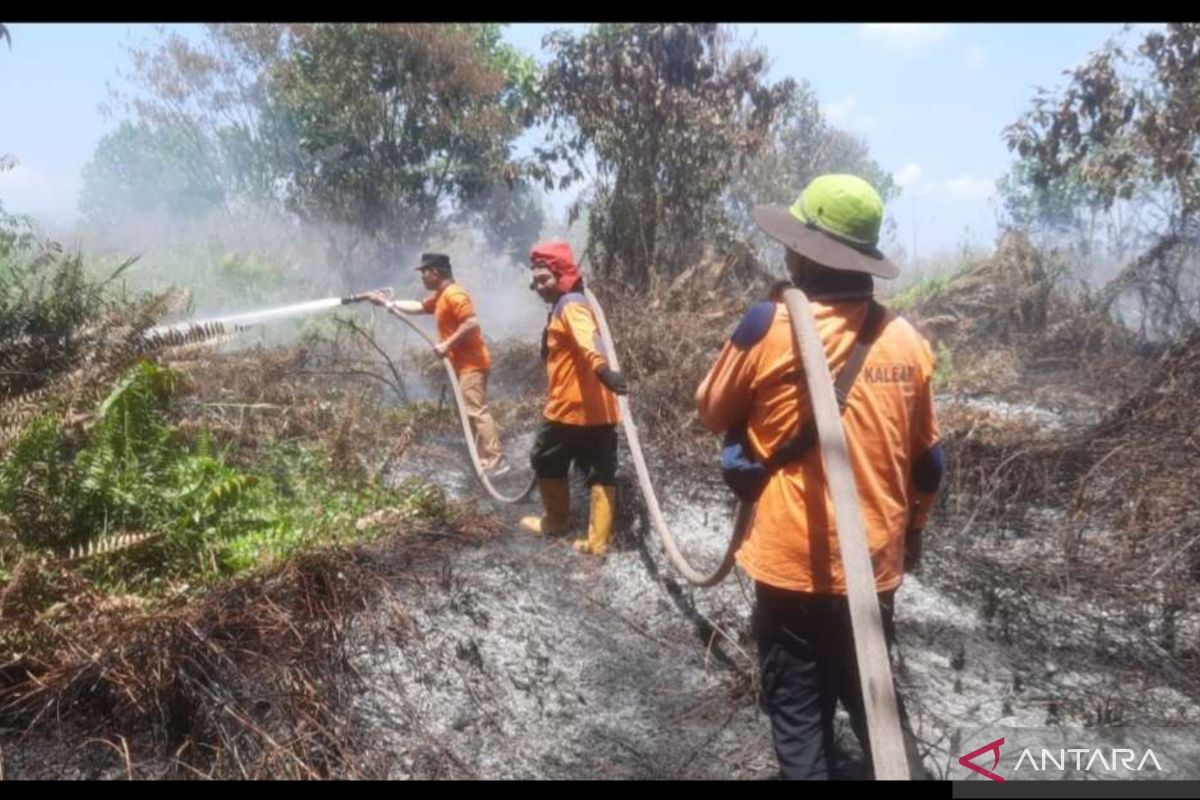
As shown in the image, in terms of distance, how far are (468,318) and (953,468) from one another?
12.4 feet

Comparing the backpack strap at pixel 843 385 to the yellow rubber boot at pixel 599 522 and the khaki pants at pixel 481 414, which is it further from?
the khaki pants at pixel 481 414

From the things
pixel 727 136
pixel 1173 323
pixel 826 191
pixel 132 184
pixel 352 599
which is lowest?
pixel 1173 323

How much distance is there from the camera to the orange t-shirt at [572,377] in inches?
192

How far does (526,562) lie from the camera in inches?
188

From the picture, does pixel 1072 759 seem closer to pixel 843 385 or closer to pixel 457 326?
pixel 843 385

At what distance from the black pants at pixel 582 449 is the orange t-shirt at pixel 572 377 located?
0.26ft

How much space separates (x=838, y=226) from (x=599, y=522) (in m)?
2.90

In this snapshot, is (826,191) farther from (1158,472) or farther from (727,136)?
(727,136)

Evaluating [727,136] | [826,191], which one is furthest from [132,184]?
[826,191]

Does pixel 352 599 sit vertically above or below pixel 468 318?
below

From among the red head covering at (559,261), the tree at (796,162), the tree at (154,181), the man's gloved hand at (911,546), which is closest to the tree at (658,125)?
the tree at (796,162)

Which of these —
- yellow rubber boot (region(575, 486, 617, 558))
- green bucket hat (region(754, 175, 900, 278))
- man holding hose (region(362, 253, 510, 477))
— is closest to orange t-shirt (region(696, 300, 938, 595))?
green bucket hat (region(754, 175, 900, 278))

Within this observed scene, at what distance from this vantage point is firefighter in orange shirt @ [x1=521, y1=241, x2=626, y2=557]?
4.95 metres

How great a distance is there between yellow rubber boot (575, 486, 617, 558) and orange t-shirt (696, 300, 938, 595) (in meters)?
2.52
